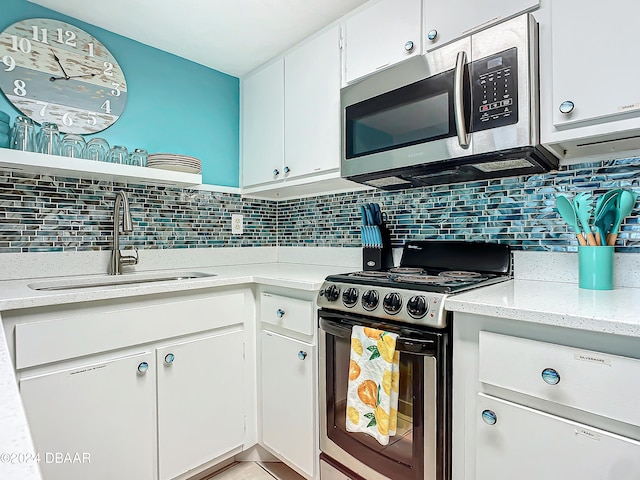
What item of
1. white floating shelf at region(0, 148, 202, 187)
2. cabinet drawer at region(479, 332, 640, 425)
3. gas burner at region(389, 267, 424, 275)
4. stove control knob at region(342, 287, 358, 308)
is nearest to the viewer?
cabinet drawer at region(479, 332, 640, 425)

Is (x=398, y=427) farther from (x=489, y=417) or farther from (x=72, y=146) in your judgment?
(x=72, y=146)

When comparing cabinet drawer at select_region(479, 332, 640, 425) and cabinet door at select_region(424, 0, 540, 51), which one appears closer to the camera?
cabinet drawer at select_region(479, 332, 640, 425)

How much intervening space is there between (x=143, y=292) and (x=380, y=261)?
1111 mm

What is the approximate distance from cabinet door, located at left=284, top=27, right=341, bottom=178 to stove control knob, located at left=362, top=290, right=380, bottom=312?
2.48 ft

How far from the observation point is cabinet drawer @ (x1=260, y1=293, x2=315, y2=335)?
1.57 m

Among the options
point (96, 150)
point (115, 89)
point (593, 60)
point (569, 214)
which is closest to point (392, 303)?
point (569, 214)

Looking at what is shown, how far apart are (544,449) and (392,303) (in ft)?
1.83

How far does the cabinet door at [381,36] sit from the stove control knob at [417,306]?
1029 millimetres

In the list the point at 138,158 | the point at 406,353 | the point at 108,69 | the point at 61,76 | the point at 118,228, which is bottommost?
the point at 406,353

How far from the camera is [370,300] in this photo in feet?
4.33

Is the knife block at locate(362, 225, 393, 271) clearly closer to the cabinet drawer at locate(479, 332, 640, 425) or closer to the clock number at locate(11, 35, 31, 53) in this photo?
the cabinet drawer at locate(479, 332, 640, 425)

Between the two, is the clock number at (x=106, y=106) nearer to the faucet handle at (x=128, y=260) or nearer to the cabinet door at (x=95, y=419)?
the faucet handle at (x=128, y=260)

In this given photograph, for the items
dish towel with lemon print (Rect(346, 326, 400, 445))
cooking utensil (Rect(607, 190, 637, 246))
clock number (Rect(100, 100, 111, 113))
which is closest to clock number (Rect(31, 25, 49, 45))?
clock number (Rect(100, 100, 111, 113))

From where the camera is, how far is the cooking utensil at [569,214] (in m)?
1.25
